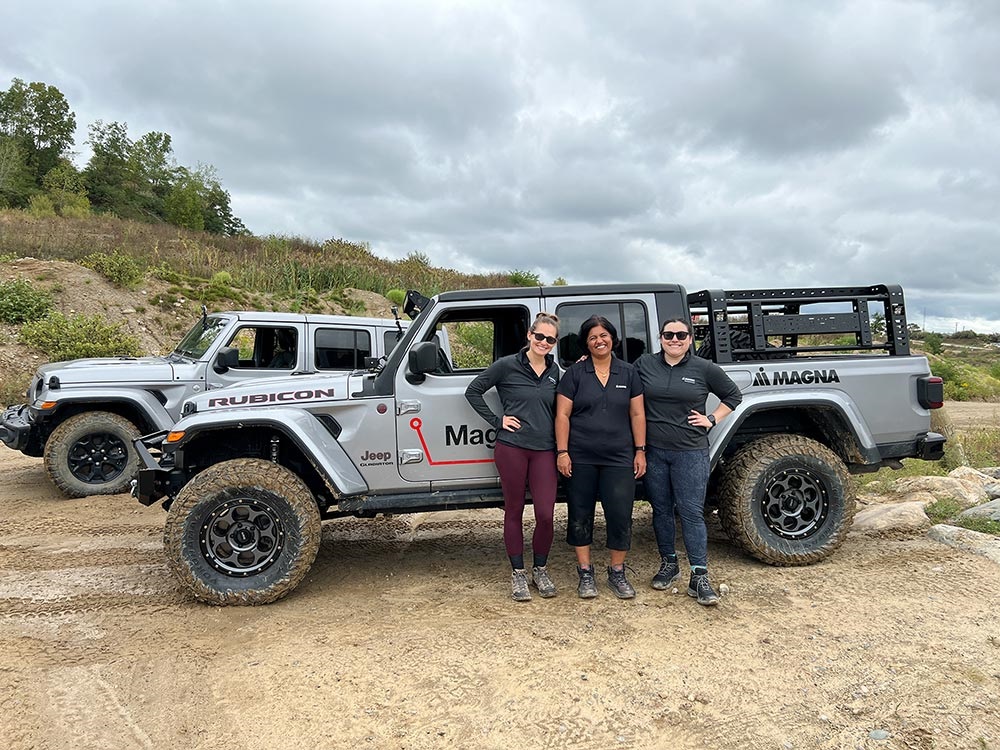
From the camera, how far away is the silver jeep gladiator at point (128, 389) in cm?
673

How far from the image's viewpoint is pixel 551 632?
11.9ft

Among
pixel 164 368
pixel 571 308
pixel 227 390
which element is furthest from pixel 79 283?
pixel 571 308

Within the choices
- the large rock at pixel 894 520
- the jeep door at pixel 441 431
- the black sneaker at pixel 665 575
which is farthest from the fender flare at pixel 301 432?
the large rock at pixel 894 520

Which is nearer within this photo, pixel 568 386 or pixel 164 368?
pixel 568 386

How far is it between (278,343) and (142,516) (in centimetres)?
232

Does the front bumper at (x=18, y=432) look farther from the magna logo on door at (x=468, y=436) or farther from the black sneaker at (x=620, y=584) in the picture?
the black sneaker at (x=620, y=584)

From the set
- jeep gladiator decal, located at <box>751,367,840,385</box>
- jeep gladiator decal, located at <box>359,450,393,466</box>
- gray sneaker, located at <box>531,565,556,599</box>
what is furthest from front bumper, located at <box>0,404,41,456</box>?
jeep gladiator decal, located at <box>751,367,840,385</box>

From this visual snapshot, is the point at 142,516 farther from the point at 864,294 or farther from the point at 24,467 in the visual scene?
the point at 864,294

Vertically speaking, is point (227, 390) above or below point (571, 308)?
below

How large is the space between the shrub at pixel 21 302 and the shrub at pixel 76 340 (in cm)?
113

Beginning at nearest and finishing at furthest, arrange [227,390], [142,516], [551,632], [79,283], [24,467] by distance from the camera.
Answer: [551,632] < [227,390] < [142,516] < [24,467] < [79,283]

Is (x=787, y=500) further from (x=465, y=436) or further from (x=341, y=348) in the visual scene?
(x=341, y=348)

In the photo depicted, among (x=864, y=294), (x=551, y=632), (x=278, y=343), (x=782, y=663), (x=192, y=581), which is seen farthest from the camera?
(x=278, y=343)

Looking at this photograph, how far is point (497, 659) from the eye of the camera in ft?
11.0
